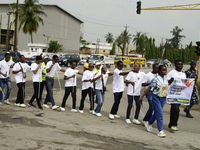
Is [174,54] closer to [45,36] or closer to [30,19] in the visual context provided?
[45,36]

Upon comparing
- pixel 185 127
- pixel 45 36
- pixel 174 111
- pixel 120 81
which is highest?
pixel 45 36

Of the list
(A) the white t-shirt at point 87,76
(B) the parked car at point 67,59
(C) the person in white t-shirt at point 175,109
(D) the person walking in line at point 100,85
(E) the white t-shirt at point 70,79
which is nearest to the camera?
(C) the person in white t-shirt at point 175,109

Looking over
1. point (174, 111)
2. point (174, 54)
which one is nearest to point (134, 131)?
point (174, 111)

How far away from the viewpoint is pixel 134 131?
6.80m

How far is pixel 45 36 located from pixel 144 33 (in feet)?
119

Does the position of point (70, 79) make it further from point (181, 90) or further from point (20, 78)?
point (181, 90)

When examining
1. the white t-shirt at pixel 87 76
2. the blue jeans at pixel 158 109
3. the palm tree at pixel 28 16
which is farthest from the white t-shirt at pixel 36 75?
the palm tree at pixel 28 16

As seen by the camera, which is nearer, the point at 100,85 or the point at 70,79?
the point at 100,85

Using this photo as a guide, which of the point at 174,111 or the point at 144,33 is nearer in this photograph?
the point at 174,111

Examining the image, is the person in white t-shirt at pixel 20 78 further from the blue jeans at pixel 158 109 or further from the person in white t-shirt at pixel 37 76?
the blue jeans at pixel 158 109

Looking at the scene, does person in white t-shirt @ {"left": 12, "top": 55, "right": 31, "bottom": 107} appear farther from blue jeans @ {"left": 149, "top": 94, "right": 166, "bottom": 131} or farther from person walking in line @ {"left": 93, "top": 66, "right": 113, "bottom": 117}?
blue jeans @ {"left": 149, "top": 94, "right": 166, "bottom": 131}

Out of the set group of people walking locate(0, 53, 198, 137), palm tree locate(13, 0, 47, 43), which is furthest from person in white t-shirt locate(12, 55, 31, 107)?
palm tree locate(13, 0, 47, 43)

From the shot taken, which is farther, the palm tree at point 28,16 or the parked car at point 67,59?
the palm tree at point 28,16

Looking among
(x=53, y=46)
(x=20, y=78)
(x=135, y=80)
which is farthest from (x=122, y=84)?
(x=53, y=46)
